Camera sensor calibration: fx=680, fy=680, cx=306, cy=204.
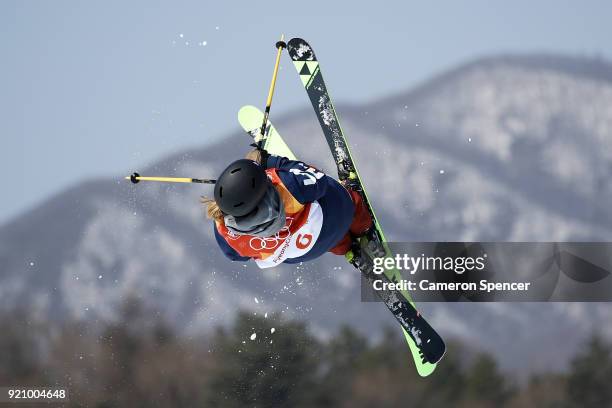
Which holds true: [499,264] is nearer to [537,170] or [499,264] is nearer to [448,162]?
[448,162]

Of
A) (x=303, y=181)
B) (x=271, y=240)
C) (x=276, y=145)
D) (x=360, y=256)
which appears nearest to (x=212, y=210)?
(x=271, y=240)

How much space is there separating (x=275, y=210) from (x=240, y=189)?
0.24m

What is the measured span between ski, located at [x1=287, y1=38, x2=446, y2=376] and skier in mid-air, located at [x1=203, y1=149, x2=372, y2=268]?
1.02m

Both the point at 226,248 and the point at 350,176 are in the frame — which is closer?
the point at 226,248

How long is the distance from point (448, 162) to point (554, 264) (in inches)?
112

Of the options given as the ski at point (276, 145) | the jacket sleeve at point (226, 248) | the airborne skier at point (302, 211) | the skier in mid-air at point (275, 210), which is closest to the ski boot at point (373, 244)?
the airborne skier at point (302, 211)

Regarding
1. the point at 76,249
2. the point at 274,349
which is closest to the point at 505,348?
the point at 274,349

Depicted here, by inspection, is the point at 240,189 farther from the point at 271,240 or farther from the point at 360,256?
the point at 360,256

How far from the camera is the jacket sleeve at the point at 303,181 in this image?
354cm

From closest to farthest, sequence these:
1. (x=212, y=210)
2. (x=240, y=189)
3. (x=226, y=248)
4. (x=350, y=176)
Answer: (x=240, y=189) < (x=212, y=210) < (x=226, y=248) < (x=350, y=176)

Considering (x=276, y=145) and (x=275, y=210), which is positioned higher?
(x=275, y=210)

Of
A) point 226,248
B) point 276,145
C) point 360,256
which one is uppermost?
point 226,248

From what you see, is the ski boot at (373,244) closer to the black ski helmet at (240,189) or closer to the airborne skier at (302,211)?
the airborne skier at (302,211)

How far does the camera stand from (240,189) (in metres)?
3.11
